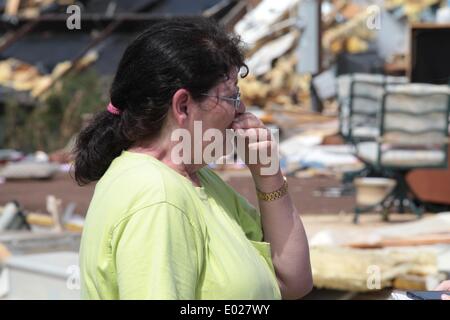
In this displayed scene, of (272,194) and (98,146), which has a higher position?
(98,146)

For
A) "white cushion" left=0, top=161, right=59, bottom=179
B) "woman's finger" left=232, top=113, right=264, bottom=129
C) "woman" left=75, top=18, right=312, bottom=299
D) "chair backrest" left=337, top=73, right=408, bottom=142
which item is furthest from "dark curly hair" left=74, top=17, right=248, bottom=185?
"white cushion" left=0, top=161, right=59, bottom=179

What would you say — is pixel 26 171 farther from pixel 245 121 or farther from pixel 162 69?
pixel 162 69

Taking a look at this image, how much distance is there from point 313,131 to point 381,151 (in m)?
6.86

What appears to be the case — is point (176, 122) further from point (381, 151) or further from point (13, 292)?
point (381, 151)

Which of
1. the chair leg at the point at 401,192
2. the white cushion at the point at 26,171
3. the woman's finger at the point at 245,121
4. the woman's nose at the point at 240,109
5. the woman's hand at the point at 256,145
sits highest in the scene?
the woman's nose at the point at 240,109

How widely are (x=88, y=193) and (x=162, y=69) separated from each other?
28.0 feet

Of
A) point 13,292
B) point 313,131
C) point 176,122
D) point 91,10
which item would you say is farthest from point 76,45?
point 176,122

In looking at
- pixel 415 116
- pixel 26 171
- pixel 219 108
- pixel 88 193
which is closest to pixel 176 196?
pixel 219 108

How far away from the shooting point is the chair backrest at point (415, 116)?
275 inches

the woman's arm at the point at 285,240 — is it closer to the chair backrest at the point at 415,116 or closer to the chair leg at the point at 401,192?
the chair backrest at the point at 415,116

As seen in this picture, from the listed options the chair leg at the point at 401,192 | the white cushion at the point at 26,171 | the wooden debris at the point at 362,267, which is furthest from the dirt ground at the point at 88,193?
the wooden debris at the point at 362,267

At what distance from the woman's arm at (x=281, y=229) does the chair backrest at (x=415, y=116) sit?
4.98 metres

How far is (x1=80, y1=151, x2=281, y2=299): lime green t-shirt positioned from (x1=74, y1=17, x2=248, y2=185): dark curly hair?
75 mm

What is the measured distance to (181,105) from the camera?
1.88 m
